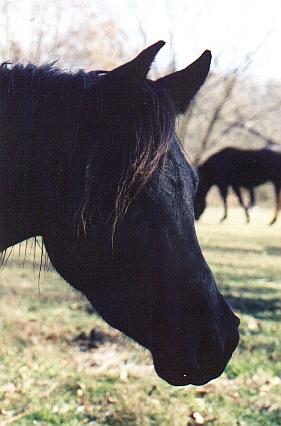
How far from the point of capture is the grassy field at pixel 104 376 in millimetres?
3588

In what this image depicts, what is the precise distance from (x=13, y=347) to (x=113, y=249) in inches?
137

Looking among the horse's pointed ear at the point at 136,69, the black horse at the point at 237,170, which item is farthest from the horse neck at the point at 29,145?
the black horse at the point at 237,170

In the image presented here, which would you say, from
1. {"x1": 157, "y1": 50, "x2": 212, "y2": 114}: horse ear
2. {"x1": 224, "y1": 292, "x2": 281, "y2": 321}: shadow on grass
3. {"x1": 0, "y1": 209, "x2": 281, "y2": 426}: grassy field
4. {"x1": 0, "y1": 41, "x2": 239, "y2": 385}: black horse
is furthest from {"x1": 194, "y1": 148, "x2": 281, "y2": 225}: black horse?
{"x1": 0, "y1": 41, "x2": 239, "y2": 385}: black horse

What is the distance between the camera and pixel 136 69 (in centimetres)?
156

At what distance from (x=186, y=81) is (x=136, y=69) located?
29 cm

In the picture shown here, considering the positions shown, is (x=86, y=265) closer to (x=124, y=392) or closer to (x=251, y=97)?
(x=124, y=392)

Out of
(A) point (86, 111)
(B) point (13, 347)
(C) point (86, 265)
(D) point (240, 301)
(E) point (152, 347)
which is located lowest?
(D) point (240, 301)

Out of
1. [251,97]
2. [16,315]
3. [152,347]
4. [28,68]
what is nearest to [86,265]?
[152,347]

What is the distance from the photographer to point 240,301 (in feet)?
23.1

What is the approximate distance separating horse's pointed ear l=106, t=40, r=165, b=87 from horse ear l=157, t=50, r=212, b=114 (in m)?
0.16

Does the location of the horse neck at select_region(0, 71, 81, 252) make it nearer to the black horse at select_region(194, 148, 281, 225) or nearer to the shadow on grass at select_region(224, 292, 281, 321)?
the shadow on grass at select_region(224, 292, 281, 321)

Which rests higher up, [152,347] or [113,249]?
[113,249]

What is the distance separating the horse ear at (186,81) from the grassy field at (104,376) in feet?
2.67

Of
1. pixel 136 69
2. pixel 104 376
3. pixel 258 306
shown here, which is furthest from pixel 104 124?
pixel 258 306
